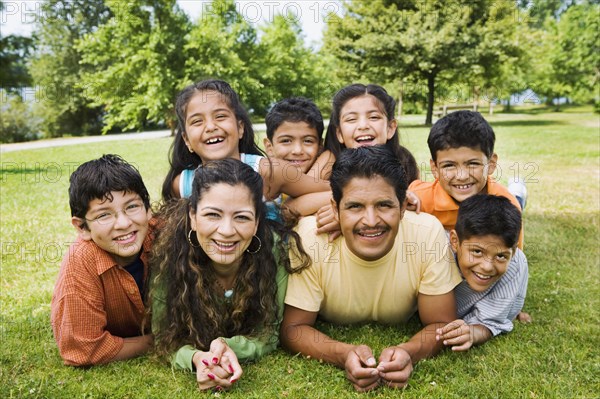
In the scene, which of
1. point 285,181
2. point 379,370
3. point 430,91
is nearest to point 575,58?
point 430,91

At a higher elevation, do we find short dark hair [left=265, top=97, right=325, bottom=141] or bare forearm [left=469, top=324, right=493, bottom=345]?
short dark hair [left=265, top=97, right=325, bottom=141]

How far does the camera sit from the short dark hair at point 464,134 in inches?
158

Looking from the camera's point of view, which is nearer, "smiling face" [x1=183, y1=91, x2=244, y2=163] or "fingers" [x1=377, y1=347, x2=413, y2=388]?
"fingers" [x1=377, y1=347, x2=413, y2=388]

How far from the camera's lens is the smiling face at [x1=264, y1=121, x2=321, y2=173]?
473cm

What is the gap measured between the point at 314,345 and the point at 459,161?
1.81m

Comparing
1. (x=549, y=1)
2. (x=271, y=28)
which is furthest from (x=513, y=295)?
(x=549, y=1)

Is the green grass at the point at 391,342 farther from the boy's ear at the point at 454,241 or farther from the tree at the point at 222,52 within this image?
the tree at the point at 222,52

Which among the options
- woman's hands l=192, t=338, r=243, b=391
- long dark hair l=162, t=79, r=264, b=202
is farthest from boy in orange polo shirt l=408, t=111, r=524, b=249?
woman's hands l=192, t=338, r=243, b=391

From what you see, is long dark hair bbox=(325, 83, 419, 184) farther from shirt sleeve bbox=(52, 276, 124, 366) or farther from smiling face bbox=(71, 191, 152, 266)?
shirt sleeve bbox=(52, 276, 124, 366)

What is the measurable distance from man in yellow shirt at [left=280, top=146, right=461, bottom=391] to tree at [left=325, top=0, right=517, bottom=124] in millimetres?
23691

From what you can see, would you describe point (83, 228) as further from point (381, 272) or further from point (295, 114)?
point (295, 114)

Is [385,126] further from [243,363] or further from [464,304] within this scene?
[243,363]

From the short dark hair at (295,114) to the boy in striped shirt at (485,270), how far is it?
169 centimetres

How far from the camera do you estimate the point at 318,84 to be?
3191cm
